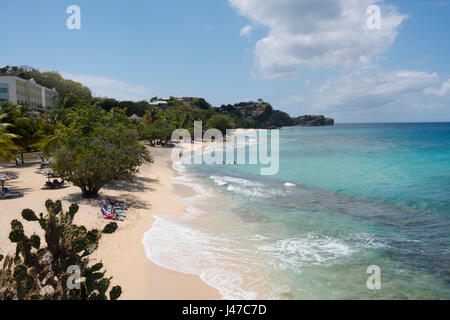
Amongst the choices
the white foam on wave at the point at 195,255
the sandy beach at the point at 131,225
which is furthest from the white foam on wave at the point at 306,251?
the sandy beach at the point at 131,225

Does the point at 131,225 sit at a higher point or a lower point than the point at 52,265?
lower

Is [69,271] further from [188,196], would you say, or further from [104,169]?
[188,196]

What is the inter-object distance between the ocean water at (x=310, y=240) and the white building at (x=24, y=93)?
3866cm

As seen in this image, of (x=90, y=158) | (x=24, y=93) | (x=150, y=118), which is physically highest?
(x=24, y=93)

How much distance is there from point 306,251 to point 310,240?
1122 millimetres

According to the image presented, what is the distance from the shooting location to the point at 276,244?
1074cm

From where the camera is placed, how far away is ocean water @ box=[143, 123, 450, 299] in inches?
318

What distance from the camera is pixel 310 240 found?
11266mm

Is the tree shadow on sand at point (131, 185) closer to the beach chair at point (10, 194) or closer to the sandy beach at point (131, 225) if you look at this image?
the sandy beach at point (131, 225)

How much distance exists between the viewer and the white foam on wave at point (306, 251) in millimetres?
9305

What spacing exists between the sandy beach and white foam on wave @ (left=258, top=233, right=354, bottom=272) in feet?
9.44

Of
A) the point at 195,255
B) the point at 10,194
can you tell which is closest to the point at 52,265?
the point at 195,255

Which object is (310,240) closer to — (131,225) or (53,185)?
(131,225)
